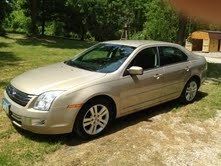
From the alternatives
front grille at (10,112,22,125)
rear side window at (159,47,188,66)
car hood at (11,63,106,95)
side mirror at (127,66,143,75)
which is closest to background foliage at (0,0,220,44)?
rear side window at (159,47,188,66)

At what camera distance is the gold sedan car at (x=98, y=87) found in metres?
4.87

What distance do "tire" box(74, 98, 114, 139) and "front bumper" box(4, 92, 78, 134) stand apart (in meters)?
0.15

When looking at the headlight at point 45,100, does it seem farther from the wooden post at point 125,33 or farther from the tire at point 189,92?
the wooden post at point 125,33

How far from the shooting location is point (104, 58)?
6.30 m

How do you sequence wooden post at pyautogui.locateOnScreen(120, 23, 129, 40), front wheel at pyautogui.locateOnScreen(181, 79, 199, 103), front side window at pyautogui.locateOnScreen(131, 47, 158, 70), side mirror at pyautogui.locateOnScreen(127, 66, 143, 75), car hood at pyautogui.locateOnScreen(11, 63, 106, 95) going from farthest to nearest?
1. wooden post at pyautogui.locateOnScreen(120, 23, 129, 40)
2. front wheel at pyautogui.locateOnScreen(181, 79, 199, 103)
3. front side window at pyautogui.locateOnScreen(131, 47, 158, 70)
4. side mirror at pyautogui.locateOnScreen(127, 66, 143, 75)
5. car hood at pyautogui.locateOnScreen(11, 63, 106, 95)

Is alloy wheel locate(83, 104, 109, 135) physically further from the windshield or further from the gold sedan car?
the windshield

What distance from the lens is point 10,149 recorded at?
15.9 ft

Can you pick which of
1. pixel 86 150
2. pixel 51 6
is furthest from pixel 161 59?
pixel 51 6

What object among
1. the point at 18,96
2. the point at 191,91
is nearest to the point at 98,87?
the point at 18,96

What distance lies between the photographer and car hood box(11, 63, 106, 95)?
5044mm

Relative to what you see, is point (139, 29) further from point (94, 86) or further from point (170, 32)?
point (94, 86)

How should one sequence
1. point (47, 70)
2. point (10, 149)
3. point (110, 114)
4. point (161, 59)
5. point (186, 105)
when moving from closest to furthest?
point (10, 149), point (110, 114), point (47, 70), point (161, 59), point (186, 105)

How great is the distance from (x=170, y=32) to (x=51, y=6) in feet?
44.3

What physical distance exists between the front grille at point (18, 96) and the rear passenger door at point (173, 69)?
2766 mm
